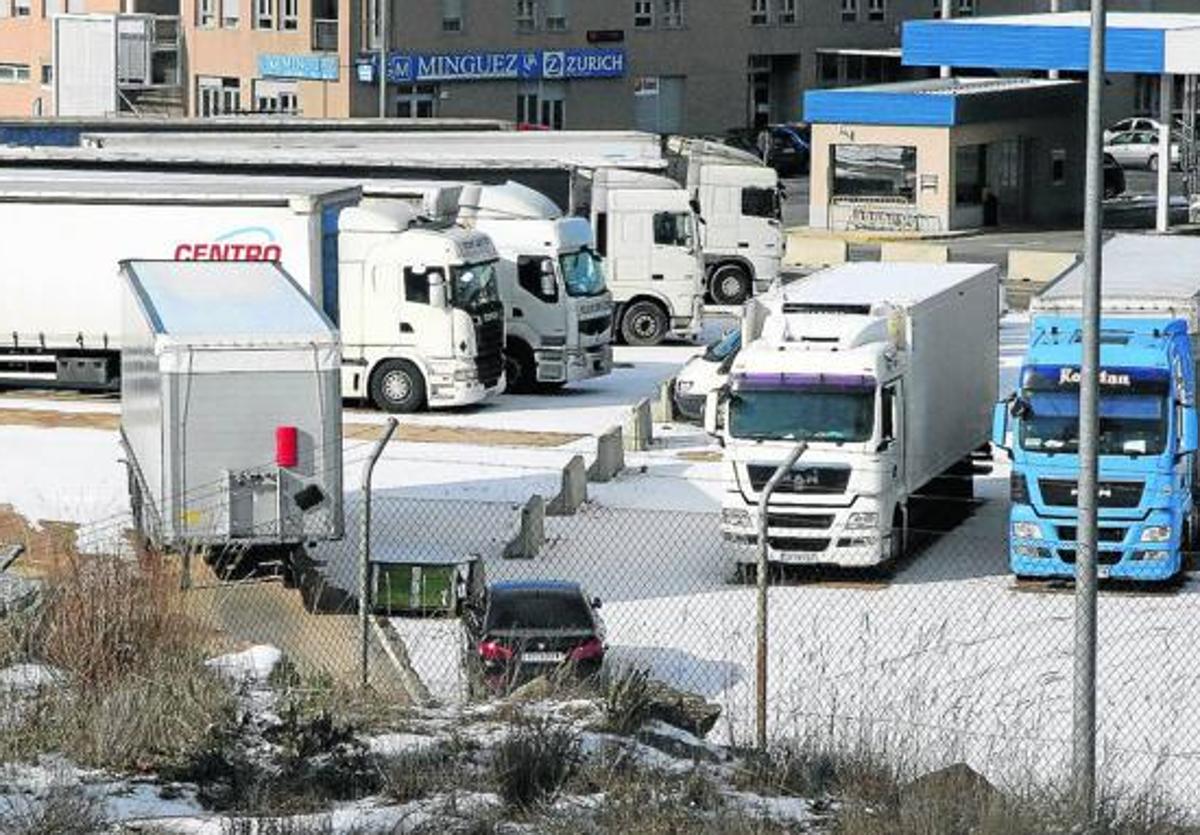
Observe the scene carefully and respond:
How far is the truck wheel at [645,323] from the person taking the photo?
153ft

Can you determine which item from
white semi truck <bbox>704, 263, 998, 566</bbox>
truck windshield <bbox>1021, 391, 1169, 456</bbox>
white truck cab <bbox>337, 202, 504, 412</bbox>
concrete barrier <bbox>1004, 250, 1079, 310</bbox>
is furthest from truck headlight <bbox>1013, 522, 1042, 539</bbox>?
concrete barrier <bbox>1004, 250, 1079, 310</bbox>

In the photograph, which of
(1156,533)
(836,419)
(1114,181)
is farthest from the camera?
(1114,181)

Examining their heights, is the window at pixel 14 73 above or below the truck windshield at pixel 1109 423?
above

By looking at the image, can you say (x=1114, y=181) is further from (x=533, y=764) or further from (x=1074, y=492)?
(x=533, y=764)

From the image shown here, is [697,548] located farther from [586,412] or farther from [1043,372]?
[586,412]

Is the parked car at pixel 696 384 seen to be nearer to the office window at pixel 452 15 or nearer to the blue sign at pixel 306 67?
the blue sign at pixel 306 67

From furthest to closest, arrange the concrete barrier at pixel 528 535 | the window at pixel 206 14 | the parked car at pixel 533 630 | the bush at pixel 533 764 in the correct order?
the window at pixel 206 14 < the concrete barrier at pixel 528 535 < the parked car at pixel 533 630 < the bush at pixel 533 764

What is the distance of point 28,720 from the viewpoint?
623 inches

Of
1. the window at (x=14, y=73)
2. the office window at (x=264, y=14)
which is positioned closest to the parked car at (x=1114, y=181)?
the office window at (x=264, y=14)

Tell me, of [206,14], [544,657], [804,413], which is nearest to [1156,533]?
[804,413]

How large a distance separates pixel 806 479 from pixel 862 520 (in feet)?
2.26

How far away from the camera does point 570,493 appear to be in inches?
1208

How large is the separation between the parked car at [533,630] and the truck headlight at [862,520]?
440 cm

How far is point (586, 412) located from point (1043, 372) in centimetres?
1198
